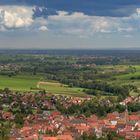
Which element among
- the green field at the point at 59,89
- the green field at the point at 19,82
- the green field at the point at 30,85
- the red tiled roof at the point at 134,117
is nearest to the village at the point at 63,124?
the red tiled roof at the point at 134,117

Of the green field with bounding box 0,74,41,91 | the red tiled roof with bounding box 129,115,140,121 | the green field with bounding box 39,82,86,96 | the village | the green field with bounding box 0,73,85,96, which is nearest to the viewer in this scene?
the village

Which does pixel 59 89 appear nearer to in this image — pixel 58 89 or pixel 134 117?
pixel 58 89

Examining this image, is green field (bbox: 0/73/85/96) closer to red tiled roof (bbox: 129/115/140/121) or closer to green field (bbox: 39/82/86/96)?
green field (bbox: 39/82/86/96)

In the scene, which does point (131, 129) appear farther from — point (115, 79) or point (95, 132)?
point (115, 79)

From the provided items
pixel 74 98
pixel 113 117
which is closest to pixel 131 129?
pixel 113 117

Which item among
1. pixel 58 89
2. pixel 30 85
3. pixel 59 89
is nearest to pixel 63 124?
pixel 58 89

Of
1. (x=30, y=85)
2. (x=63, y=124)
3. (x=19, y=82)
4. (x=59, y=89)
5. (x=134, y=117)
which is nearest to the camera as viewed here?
(x=63, y=124)

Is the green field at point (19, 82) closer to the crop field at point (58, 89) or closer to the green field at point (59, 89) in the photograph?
the crop field at point (58, 89)

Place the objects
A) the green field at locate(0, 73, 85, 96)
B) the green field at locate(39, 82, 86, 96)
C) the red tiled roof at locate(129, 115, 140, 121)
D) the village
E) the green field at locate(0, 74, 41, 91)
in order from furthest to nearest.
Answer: the green field at locate(0, 74, 41, 91), the green field at locate(0, 73, 85, 96), the green field at locate(39, 82, 86, 96), the red tiled roof at locate(129, 115, 140, 121), the village

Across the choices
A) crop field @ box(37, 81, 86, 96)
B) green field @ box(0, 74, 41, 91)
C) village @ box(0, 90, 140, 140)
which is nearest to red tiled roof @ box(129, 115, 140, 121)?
village @ box(0, 90, 140, 140)
